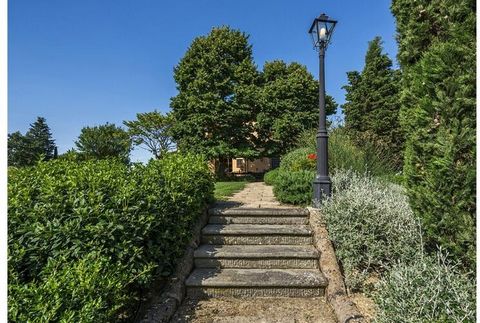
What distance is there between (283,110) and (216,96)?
433 cm

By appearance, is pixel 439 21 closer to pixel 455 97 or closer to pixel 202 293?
pixel 455 97

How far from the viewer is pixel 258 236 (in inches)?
150

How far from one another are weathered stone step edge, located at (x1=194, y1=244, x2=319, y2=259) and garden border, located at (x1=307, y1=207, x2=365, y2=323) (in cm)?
14

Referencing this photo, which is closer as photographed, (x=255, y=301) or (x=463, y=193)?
(x=463, y=193)

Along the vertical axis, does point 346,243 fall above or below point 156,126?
below

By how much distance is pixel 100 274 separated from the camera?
1883mm

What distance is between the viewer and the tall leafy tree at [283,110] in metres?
16.1

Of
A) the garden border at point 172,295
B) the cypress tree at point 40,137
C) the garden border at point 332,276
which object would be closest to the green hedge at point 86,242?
the garden border at point 172,295

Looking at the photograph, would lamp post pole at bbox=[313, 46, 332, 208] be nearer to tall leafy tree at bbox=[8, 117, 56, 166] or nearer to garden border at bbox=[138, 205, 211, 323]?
garden border at bbox=[138, 205, 211, 323]

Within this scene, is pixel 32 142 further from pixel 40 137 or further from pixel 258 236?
pixel 258 236

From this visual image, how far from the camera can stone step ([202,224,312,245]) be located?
12.4 feet

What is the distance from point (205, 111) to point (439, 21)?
522 inches

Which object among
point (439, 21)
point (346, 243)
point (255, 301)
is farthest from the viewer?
point (346, 243)
